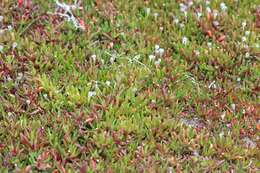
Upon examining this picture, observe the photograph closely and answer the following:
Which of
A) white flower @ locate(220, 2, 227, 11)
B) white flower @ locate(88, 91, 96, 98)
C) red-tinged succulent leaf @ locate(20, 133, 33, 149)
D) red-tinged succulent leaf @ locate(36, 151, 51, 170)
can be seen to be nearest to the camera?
red-tinged succulent leaf @ locate(36, 151, 51, 170)

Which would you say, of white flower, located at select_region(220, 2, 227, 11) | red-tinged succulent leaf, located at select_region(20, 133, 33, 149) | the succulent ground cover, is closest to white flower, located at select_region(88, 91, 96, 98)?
the succulent ground cover

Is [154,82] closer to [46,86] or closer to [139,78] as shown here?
[139,78]

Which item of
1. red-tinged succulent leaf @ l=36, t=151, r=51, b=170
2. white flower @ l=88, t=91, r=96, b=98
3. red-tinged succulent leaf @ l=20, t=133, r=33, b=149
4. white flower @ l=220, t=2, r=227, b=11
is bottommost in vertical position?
red-tinged succulent leaf @ l=36, t=151, r=51, b=170

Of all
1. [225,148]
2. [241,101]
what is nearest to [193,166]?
[225,148]

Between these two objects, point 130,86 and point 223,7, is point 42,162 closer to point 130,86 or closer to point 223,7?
point 130,86

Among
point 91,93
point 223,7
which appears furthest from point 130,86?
point 223,7

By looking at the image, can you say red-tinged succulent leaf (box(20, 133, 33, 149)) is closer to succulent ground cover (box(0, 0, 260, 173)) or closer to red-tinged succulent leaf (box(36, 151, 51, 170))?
succulent ground cover (box(0, 0, 260, 173))

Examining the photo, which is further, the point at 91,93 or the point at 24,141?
the point at 91,93

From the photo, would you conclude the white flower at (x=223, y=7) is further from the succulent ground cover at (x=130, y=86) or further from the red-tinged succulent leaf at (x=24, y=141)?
the red-tinged succulent leaf at (x=24, y=141)
